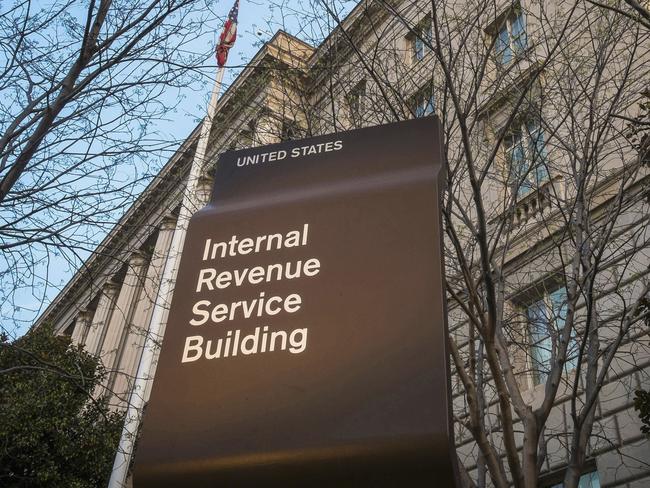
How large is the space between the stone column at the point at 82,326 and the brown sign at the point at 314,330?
31.1m

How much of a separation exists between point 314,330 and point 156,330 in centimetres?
1354

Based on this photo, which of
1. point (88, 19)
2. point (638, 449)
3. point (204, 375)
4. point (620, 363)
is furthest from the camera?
point (620, 363)

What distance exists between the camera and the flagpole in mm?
12414

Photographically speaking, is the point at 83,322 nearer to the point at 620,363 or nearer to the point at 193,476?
the point at 620,363

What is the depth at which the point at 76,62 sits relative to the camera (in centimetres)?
708

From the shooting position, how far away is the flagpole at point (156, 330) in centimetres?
1241

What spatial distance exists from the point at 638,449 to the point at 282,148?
8.28 m

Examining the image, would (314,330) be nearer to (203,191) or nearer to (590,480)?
(590,480)

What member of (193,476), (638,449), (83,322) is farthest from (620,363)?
(83,322)

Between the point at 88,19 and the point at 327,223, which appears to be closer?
the point at 327,223

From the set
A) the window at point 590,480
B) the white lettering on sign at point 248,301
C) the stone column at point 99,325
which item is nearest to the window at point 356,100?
the window at point 590,480

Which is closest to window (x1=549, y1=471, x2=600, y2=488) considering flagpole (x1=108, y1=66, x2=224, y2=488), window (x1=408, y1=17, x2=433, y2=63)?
window (x1=408, y1=17, x2=433, y2=63)

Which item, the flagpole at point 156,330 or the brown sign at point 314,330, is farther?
the flagpole at point 156,330

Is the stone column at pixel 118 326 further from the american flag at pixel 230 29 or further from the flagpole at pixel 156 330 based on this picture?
the flagpole at pixel 156 330
